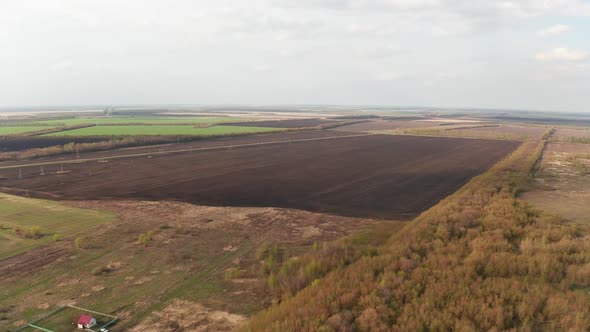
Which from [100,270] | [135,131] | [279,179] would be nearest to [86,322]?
[100,270]

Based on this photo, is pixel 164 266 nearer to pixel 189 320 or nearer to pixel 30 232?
pixel 189 320

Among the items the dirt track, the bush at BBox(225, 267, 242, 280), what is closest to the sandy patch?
the bush at BBox(225, 267, 242, 280)

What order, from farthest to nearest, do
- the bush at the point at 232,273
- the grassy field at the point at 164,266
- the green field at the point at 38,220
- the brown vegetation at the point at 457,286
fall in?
the green field at the point at 38,220 < the bush at the point at 232,273 < the grassy field at the point at 164,266 < the brown vegetation at the point at 457,286

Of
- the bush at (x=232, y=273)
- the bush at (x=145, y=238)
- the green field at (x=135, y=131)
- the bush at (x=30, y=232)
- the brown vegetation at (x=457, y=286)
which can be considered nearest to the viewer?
the brown vegetation at (x=457, y=286)

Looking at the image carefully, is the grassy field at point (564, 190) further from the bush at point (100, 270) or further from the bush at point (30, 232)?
the bush at point (30, 232)

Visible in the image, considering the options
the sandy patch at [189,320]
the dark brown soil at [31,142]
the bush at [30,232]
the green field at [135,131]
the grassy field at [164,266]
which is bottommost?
the sandy patch at [189,320]

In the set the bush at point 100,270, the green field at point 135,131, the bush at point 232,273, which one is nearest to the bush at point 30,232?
the bush at point 100,270
